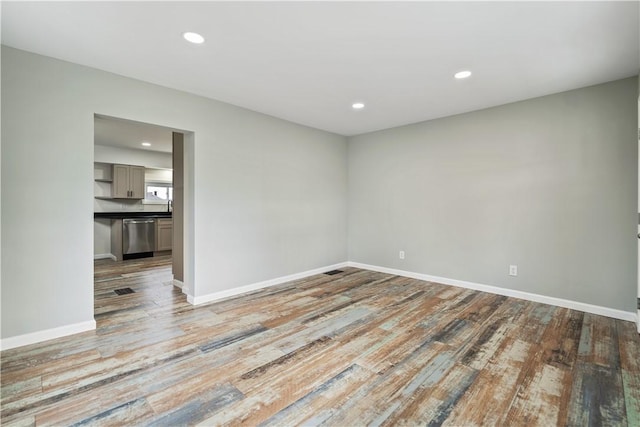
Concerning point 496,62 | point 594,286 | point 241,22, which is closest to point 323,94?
point 241,22

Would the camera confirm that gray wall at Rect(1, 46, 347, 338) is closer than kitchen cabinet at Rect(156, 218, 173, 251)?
Yes

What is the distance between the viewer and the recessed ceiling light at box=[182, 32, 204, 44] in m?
2.21

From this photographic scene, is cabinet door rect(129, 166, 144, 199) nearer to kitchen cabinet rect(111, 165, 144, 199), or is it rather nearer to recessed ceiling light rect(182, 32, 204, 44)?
kitchen cabinet rect(111, 165, 144, 199)

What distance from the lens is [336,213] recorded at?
5414 mm

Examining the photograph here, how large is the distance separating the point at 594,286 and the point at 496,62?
267 cm

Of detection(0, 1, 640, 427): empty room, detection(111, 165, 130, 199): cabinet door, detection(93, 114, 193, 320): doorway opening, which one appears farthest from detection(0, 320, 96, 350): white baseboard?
detection(111, 165, 130, 199): cabinet door

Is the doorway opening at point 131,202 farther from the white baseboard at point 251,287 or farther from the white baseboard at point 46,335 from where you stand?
the white baseboard at point 46,335

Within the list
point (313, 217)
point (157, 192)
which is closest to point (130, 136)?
point (157, 192)

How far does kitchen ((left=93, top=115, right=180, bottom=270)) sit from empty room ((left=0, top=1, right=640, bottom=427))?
179cm

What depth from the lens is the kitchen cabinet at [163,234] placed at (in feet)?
22.0

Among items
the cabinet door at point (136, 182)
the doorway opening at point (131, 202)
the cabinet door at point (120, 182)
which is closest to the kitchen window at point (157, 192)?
the doorway opening at point (131, 202)

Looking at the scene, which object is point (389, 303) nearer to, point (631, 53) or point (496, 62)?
point (496, 62)

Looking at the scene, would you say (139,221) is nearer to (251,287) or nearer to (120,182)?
(120,182)

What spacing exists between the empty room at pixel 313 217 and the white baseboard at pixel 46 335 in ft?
0.07
